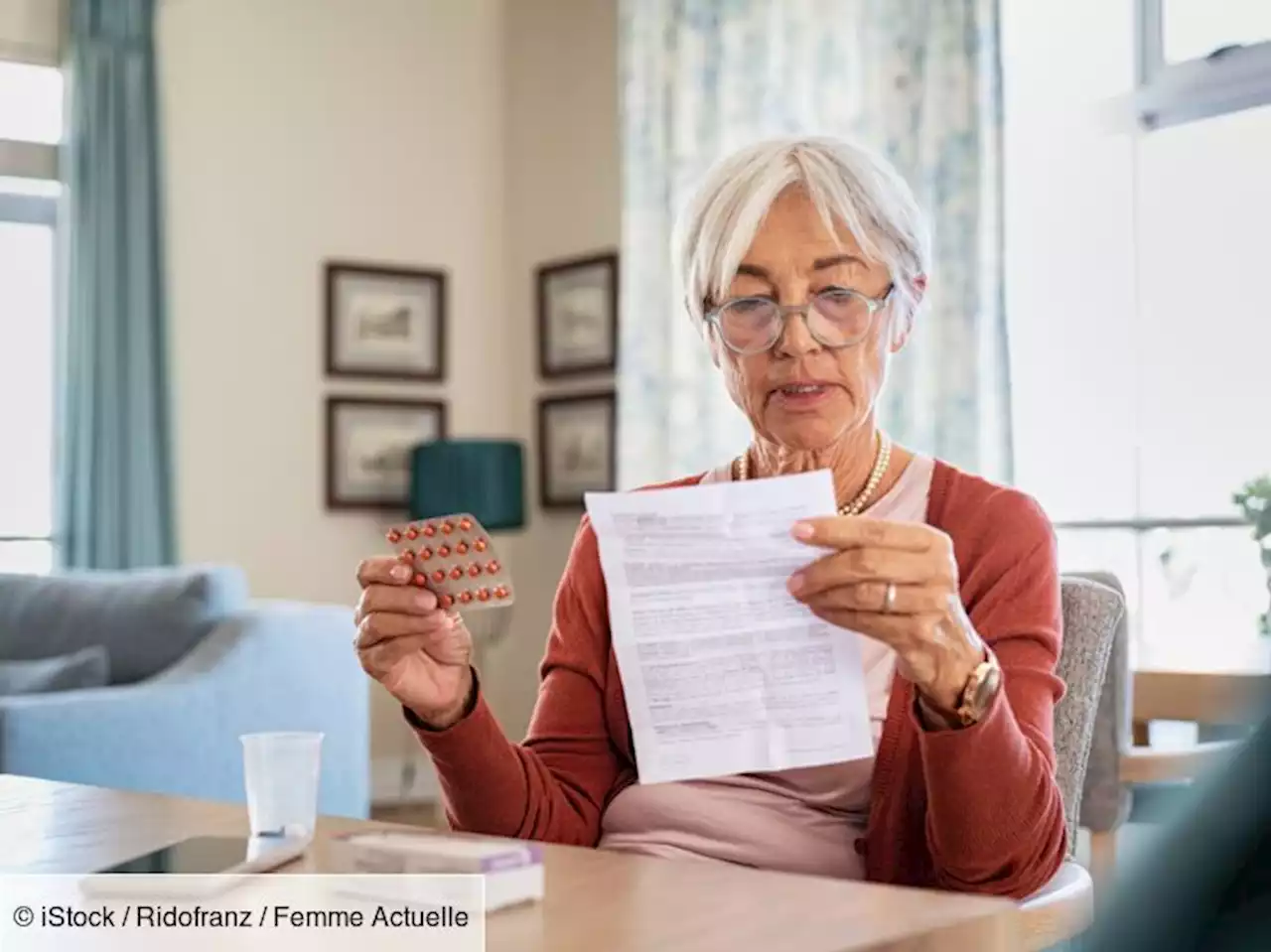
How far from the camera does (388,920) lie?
2.86ft

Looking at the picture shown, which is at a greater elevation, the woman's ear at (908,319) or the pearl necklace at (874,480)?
the woman's ear at (908,319)

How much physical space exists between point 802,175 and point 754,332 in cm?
15

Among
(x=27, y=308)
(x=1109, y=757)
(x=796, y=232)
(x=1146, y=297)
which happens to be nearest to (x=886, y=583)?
(x=796, y=232)

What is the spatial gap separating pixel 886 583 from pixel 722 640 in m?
0.13

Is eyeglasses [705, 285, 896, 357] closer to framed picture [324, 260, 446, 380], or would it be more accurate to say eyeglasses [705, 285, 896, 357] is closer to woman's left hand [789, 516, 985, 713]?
woman's left hand [789, 516, 985, 713]

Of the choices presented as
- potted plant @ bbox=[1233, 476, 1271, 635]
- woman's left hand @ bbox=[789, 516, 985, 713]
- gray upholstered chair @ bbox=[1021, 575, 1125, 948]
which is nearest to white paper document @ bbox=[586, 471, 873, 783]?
woman's left hand @ bbox=[789, 516, 985, 713]

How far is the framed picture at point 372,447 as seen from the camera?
5.29 metres

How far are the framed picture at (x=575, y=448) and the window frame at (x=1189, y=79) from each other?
1.94 meters

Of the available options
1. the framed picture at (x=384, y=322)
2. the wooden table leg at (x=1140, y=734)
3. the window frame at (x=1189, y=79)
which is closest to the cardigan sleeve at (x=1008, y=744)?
the wooden table leg at (x=1140, y=734)

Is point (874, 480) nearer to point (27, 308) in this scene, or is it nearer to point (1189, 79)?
point (1189, 79)

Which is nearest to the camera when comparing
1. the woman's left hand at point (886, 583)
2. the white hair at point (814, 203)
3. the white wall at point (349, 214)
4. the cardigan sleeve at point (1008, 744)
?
the woman's left hand at point (886, 583)

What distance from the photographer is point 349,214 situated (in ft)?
17.6

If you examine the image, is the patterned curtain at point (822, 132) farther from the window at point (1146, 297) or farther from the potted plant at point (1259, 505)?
the potted plant at point (1259, 505)

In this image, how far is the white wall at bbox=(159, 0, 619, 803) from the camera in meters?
5.12
